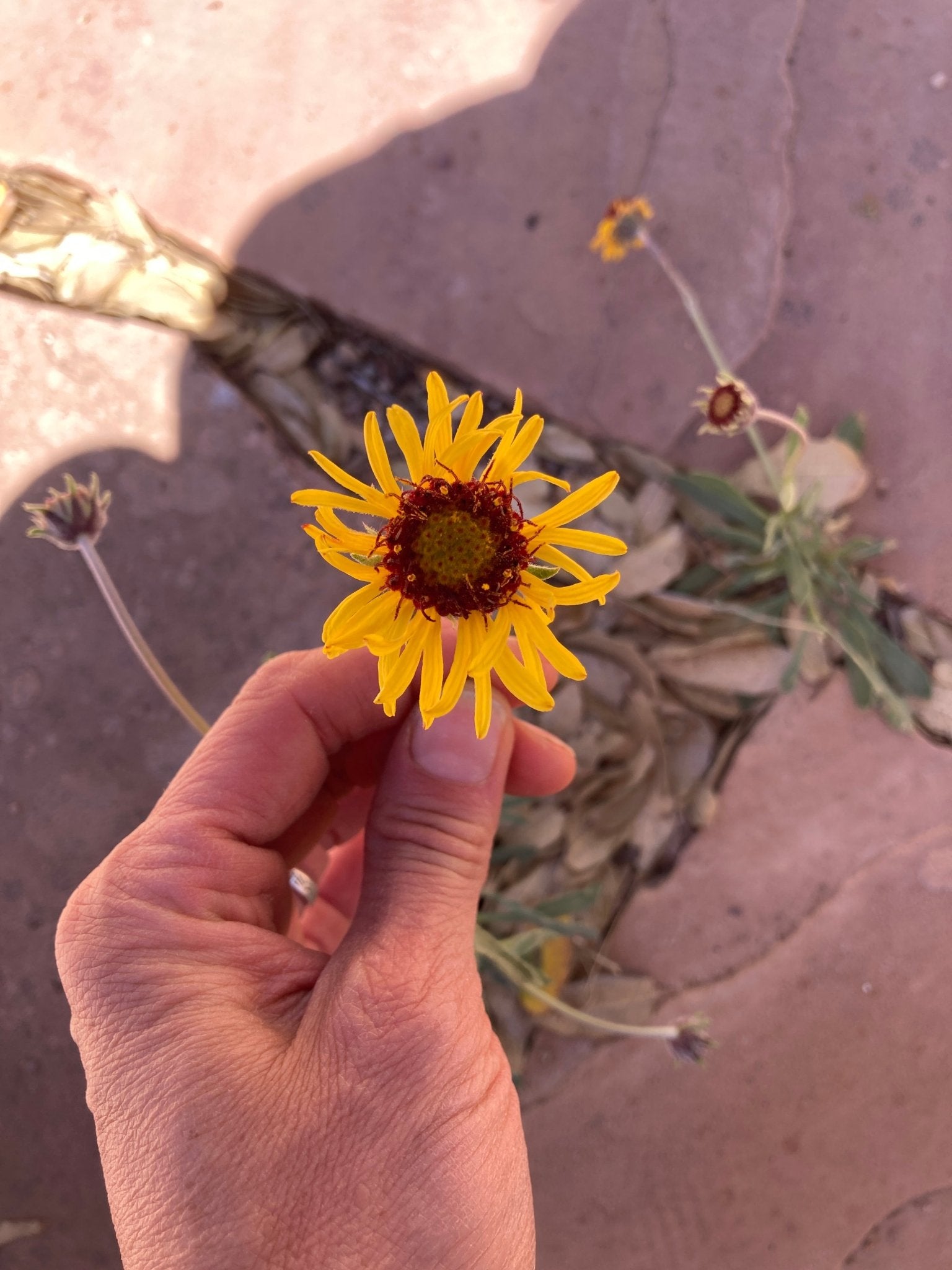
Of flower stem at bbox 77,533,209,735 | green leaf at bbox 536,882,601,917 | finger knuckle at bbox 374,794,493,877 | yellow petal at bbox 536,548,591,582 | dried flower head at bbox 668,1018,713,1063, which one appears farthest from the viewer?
green leaf at bbox 536,882,601,917

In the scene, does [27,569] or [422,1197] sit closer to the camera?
[422,1197]

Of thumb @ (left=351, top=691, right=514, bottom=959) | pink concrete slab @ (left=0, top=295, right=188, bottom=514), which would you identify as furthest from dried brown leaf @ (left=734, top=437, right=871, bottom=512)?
pink concrete slab @ (left=0, top=295, right=188, bottom=514)

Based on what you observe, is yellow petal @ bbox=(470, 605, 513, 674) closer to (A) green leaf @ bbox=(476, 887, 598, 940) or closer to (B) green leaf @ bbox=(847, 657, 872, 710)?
(A) green leaf @ bbox=(476, 887, 598, 940)

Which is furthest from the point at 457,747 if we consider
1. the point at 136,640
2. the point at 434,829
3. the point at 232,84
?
the point at 232,84

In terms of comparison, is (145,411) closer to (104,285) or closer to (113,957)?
(104,285)

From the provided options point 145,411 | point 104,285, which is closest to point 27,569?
point 145,411

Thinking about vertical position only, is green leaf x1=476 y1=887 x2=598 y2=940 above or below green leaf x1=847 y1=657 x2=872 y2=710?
below

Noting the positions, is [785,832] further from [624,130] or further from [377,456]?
[624,130]
